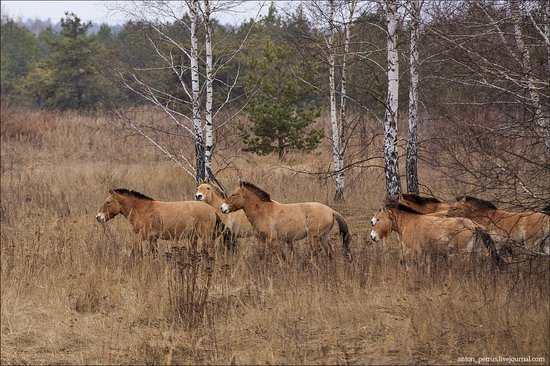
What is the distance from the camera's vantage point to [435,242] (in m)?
10.6

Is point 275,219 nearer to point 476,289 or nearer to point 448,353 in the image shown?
point 476,289

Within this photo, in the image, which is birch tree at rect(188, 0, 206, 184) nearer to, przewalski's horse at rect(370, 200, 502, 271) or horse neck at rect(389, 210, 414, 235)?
przewalski's horse at rect(370, 200, 502, 271)

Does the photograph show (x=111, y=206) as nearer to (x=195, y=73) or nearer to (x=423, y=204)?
(x=195, y=73)

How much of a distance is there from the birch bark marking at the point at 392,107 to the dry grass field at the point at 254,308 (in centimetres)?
138

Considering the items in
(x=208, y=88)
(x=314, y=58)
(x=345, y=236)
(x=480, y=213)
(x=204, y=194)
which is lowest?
(x=345, y=236)

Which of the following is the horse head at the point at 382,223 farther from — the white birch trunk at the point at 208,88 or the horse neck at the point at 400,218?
the white birch trunk at the point at 208,88

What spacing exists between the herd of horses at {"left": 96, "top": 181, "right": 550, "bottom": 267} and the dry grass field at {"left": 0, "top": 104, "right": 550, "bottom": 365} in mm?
402

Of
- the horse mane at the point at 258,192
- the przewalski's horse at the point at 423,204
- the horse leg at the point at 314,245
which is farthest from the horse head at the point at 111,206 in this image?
the przewalski's horse at the point at 423,204

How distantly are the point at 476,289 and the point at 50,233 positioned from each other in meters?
8.30

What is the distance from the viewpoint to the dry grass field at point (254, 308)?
24.3 ft

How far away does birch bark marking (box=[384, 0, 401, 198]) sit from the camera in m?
12.8

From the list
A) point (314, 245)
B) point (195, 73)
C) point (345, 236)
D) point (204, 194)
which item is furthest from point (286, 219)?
point (195, 73)

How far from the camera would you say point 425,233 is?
10742 millimetres

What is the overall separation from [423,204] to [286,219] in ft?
7.14
